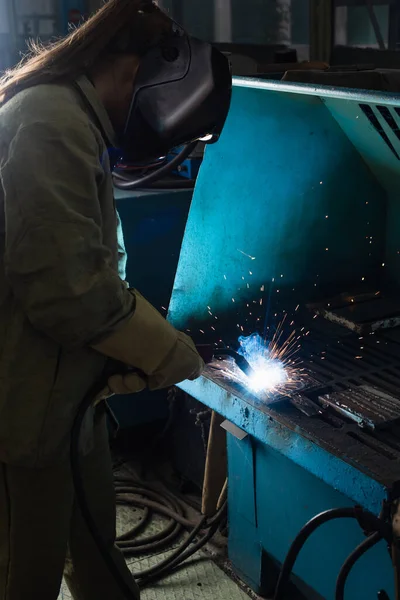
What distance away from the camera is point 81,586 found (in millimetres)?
1807

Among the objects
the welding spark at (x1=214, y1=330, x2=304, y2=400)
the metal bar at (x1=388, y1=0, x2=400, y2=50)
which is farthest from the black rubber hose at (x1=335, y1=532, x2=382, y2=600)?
the metal bar at (x1=388, y1=0, x2=400, y2=50)

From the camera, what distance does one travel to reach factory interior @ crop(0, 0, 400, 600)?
1.57 m

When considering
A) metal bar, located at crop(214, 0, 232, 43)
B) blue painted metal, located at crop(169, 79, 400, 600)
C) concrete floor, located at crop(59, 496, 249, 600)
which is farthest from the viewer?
metal bar, located at crop(214, 0, 232, 43)

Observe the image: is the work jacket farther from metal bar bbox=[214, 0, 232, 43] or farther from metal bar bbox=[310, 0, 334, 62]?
metal bar bbox=[214, 0, 232, 43]

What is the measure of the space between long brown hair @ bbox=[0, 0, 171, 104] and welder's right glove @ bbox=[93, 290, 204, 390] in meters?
0.45

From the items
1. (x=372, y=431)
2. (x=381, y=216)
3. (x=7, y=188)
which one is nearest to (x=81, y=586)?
(x=372, y=431)

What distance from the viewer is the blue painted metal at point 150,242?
2.75 metres

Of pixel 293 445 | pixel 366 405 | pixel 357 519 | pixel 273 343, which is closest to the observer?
pixel 357 519

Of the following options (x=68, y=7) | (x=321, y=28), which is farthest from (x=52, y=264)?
(x=68, y=7)

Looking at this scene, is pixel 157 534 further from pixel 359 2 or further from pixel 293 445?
pixel 359 2

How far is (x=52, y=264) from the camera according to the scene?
127 cm

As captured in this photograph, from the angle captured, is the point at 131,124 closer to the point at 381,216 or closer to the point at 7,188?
the point at 7,188

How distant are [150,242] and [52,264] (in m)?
1.54

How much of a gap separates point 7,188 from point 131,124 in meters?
0.34
